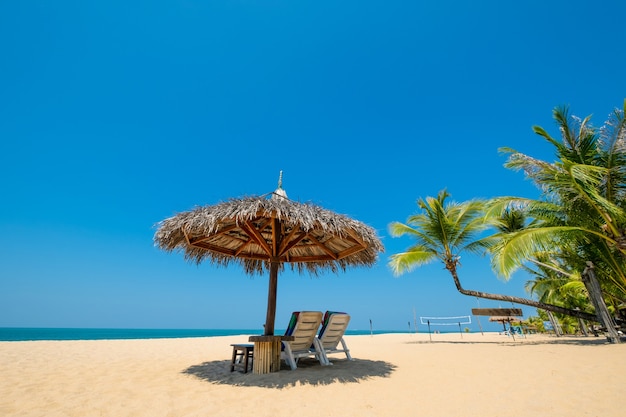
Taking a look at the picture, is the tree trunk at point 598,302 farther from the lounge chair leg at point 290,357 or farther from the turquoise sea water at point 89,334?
the turquoise sea water at point 89,334

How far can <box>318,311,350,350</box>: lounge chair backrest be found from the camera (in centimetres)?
554

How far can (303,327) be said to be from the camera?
5.05 m

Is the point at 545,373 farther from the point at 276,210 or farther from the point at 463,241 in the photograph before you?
the point at 463,241

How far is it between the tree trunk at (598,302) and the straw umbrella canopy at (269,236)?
6.97 m

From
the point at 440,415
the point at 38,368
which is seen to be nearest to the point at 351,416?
the point at 440,415

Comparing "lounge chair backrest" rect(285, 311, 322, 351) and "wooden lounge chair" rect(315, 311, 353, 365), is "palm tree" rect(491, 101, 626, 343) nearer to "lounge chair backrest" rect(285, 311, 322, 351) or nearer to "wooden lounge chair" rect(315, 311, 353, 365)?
"wooden lounge chair" rect(315, 311, 353, 365)

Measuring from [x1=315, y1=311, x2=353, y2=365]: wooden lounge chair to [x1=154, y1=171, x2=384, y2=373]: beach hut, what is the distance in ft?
3.34

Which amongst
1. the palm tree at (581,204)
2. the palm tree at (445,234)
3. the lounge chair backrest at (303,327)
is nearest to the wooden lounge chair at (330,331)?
the lounge chair backrest at (303,327)

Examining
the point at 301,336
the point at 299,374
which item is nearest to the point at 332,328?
the point at 301,336

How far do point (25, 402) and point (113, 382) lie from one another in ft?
3.53

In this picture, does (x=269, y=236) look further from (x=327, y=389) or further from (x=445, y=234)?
(x=445, y=234)

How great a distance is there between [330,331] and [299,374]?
128 centimetres

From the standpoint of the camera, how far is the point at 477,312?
50.1ft

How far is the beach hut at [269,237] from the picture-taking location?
173 inches
